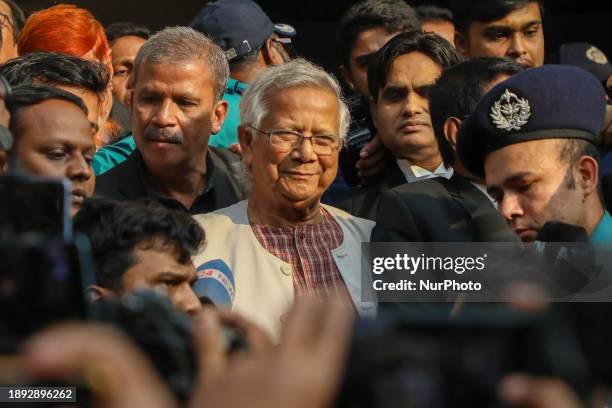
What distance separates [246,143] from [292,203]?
292 millimetres

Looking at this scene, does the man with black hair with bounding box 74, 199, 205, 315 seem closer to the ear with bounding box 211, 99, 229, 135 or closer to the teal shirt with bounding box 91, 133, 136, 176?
the ear with bounding box 211, 99, 229, 135

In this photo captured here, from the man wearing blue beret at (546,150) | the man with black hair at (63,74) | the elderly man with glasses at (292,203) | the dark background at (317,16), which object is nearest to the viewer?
the man wearing blue beret at (546,150)

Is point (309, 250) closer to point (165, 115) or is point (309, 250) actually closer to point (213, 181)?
point (213, 181)

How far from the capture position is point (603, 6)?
6.28 m

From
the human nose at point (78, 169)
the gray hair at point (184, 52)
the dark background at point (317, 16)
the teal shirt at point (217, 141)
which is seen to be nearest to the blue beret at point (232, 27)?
the teal shirt at point (217, 141)

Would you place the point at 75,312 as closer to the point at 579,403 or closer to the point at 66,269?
the point at 66,269

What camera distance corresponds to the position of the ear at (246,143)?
346 centimetres

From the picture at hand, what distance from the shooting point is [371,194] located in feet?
12.3

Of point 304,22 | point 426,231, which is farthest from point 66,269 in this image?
point 304,22

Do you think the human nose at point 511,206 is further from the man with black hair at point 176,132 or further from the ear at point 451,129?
the man with black hair at point 176,132

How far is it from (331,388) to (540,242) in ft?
5.20

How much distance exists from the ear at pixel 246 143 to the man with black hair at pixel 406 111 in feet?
1.38

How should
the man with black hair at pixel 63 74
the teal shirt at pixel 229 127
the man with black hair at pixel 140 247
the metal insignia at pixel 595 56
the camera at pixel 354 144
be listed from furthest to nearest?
the metal insignia at pixel 595 56 < the teal shirt at pixel 229 127 < the camera at pixel 354 144 < the man with black hair at pixel 63 74 < the man with black hair at pixel 140 247

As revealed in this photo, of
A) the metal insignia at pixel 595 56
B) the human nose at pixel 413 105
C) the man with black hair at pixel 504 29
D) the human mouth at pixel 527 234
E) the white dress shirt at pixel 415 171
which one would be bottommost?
the white dress shirt at pixel 415 171
